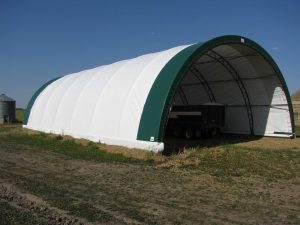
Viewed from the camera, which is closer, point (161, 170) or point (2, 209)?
point (2, 209)

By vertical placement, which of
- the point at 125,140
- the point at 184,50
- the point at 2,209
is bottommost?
the point at 2,209

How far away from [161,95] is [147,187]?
789cm

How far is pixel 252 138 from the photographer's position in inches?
1120

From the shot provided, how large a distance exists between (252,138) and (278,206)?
19.3 m

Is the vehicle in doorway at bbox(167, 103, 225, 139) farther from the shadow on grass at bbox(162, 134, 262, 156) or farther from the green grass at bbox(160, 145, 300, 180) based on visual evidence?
the green grass at bbox(160, 145, 300, 180)

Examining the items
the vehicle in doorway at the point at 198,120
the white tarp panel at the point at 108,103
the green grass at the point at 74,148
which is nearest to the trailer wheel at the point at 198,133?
the vehicle in doorway at the point at 198,120

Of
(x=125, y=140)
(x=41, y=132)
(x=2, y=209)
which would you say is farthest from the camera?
(x=41, y=132)

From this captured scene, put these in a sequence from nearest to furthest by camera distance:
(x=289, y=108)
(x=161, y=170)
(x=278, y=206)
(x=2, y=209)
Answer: (x=2, y=209)
(x=278, y=206)
(x=161, y=170)
(x=289, y=108)

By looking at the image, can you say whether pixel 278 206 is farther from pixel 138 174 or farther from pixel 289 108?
pixel 289 108

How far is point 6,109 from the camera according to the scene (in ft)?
164

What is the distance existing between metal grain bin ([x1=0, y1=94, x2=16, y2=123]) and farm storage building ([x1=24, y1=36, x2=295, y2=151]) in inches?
518

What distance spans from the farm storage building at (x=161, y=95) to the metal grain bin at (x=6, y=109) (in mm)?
13166

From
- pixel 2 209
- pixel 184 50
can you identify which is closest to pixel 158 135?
pixel 184 50

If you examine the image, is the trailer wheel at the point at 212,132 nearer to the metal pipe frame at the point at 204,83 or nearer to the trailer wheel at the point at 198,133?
the trailer wheel at the point at 198,133
